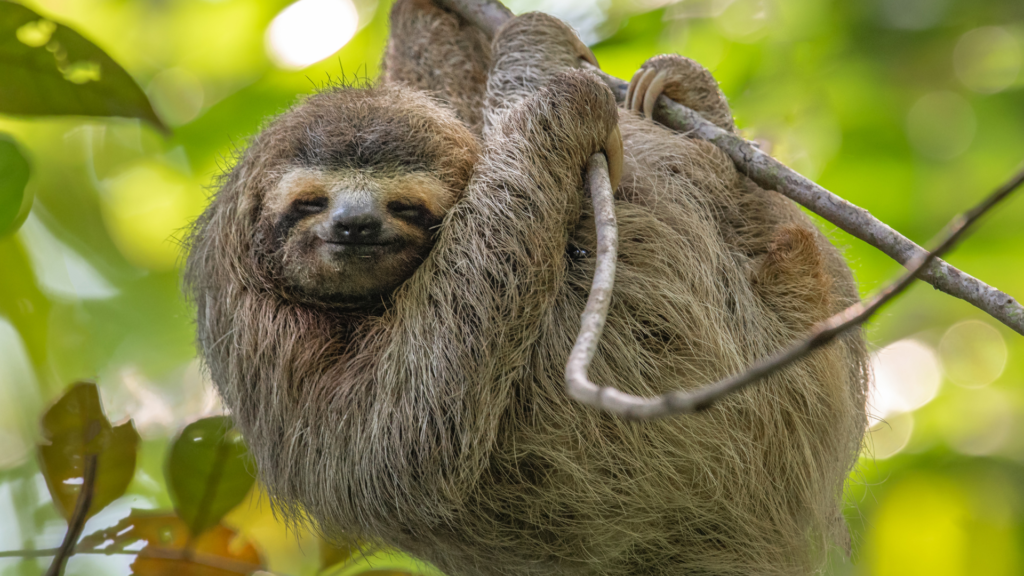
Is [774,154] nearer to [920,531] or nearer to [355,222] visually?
[920,531]

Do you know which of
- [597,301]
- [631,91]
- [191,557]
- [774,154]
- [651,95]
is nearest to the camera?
[597,301]

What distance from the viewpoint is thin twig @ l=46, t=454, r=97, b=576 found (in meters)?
3.94

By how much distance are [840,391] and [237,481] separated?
3.80 metres

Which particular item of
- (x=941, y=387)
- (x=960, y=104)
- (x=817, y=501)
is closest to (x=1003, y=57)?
(x=960, y=104)

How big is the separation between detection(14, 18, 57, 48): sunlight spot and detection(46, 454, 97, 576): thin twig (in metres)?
2.31

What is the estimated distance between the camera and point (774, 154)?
8109 mm

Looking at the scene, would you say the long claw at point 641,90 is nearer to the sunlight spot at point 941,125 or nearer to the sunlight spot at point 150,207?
the sunlight spot at point 150,207

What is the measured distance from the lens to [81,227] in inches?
300

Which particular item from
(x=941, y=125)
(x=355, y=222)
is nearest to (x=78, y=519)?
(x=355, y=222)

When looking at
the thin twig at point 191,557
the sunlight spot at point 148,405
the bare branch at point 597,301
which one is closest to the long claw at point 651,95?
the bare branch at point 597,301

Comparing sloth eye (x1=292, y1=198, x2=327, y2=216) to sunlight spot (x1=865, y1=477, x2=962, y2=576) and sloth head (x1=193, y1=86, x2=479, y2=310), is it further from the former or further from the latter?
sunlight spot (x1=865, y1=477, x2=962, y2=576)

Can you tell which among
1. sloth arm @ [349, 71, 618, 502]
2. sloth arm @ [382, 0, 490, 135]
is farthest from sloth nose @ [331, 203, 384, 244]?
sloth arm @ [382, 0, 490, 135]

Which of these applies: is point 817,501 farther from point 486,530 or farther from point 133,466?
point 133,466

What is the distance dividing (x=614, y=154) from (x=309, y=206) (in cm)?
171
